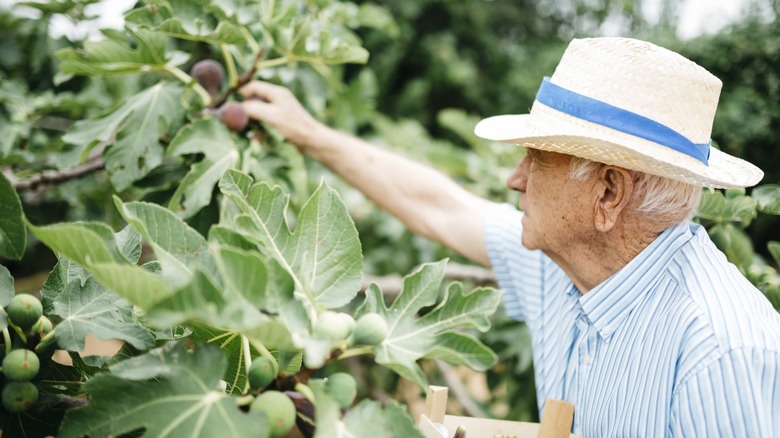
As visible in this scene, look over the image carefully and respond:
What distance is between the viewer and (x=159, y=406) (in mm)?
849

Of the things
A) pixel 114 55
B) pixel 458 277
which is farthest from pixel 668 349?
pixel 114 55

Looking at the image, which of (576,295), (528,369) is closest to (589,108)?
(576,295)

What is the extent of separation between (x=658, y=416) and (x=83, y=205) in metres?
2.17

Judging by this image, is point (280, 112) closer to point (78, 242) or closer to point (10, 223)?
point (10, 223)

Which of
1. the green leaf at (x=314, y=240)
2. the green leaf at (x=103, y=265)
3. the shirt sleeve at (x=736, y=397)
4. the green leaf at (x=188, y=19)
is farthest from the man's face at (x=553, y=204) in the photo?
the green leaf at (x=103, y=265)

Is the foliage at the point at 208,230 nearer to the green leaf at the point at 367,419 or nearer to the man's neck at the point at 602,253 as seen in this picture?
the green leaf at the point at 367,419

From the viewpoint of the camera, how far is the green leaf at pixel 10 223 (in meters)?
1.04

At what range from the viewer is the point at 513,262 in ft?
6.73

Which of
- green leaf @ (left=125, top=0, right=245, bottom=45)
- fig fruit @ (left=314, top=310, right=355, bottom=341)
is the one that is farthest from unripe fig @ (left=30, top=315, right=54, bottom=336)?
green leaf @ (left=125, top=0, right=245, bottom=45)

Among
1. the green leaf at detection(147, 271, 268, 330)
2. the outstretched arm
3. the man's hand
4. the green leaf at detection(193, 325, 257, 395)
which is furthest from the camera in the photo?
the outstretched arm

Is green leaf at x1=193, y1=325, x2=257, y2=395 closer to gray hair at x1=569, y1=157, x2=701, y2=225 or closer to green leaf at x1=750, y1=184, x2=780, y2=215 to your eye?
gray hair at x1=569, y1=157, x2=701, y2=225

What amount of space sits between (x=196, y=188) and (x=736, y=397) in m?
1.32

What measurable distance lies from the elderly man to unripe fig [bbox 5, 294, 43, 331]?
1040mm

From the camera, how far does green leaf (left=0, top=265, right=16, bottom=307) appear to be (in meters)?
1.02
